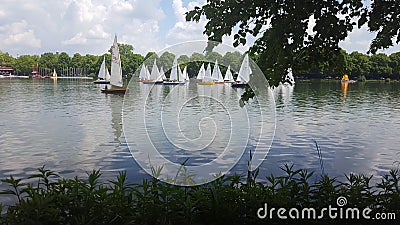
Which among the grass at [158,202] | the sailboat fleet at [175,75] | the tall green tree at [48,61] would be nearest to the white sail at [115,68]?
the sailboat fleet at [175,75]

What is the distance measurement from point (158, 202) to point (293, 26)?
2.36m

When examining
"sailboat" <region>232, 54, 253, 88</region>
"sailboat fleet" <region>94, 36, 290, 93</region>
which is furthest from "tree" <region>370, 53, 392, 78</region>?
"sailboat" <region>232, 54, 253, 88</region>

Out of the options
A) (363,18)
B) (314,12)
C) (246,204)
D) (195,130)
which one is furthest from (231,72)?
(195,130)

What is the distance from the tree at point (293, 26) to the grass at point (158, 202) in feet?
4.93

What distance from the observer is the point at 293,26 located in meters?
4.29

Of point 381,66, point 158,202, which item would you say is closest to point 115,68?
point 158,202

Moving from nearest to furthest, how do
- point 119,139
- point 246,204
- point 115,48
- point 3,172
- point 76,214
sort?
point 76,214 → point 246,204 → point 3,172 → point 119,139 → point 115,48

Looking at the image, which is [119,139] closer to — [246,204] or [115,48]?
[246,204]

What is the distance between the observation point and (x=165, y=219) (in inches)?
126

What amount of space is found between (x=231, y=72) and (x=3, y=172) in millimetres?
8038

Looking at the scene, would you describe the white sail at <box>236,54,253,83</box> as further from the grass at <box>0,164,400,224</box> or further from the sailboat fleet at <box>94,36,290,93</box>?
the grass at <box>0,164,400,224</box>

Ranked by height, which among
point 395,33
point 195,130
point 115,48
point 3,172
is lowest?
point 3,172

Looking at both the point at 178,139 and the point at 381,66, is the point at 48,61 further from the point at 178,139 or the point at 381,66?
the point at 178,139

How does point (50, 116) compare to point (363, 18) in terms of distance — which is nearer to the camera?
point (363, 18)
